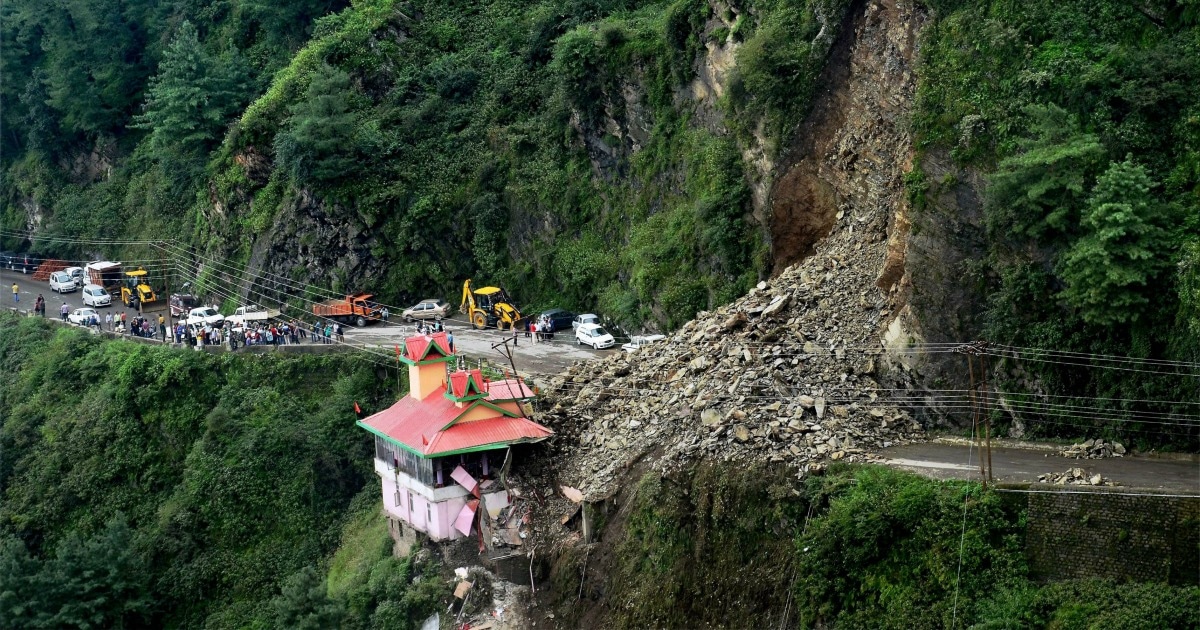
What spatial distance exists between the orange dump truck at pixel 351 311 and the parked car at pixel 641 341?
12.0 m

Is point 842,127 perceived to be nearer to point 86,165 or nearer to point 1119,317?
point 1119,317

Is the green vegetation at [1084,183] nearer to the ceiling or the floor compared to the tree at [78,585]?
nearer to the ceiling

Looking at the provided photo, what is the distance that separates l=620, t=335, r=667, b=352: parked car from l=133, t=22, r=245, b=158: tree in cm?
2584

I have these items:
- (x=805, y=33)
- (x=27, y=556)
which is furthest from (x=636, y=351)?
(x=27, y=556)

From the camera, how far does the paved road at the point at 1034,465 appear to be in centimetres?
2636

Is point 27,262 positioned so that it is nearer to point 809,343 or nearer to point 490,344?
point 490,344

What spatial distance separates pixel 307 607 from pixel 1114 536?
18923 millimetres

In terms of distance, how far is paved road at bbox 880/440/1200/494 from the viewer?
26359mm

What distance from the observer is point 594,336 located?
44875 mm

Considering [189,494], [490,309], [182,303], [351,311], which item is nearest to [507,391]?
[490,309]

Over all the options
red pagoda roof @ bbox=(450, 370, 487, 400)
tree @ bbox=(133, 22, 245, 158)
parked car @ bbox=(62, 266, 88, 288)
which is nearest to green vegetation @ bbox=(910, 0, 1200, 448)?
red pagoda roof @ bbox=(450, 370, 487, 400)

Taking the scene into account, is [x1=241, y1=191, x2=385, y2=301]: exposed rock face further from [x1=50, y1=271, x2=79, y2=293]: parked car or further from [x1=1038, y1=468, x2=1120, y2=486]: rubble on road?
[x1=1038, y1=468, x2=1120, y2=486]: rubble on road

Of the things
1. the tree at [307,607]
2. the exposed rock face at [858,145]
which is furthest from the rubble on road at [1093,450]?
the tree at [307,607]

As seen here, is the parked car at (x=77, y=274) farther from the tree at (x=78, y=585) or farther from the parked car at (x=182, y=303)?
the tree at (x=78, y=585)
